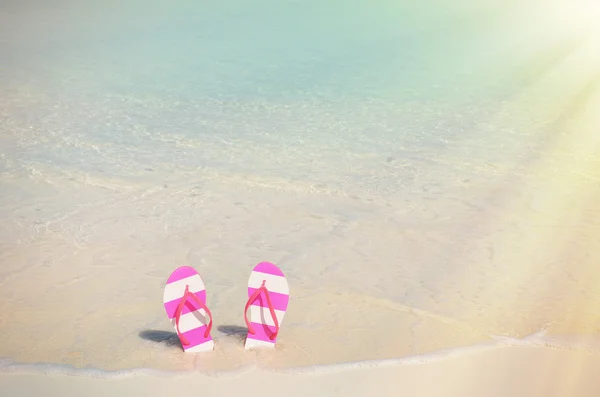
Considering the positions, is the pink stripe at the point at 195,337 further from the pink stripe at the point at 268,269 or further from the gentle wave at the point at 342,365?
the pink stripe at the point at 268,269

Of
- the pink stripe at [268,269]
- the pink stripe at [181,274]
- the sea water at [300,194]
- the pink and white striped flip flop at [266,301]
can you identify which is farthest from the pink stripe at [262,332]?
the pink stripe at [181,274]

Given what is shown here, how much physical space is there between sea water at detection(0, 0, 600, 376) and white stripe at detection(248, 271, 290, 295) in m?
0.44

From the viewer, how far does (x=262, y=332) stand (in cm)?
509

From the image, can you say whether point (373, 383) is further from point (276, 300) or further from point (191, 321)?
point (191, 321)

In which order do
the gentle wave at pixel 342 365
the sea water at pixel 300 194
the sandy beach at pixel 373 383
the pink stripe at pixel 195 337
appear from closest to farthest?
the sandy beach at pixel 373 383 < the gentle wave at pixel 342 365 < the pink stripe at pixel 195 337 < the sea water at pixel 300 194

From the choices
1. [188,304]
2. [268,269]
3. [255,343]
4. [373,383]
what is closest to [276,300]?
[268,269]

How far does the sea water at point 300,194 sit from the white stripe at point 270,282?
44 cm

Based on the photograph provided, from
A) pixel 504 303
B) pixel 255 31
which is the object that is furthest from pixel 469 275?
pixel 255 31

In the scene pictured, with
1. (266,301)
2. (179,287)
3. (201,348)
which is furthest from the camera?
(201,348)

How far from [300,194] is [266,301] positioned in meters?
3.47

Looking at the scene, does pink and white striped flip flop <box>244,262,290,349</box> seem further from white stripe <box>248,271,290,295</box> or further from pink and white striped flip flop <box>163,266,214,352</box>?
pink and white striped flip flop <box>163,266,214,352</box>

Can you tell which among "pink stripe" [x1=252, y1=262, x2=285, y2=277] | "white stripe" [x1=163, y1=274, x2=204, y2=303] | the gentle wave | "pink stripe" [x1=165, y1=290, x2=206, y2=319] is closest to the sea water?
the gentle wave

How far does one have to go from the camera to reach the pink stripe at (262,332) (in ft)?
16.6

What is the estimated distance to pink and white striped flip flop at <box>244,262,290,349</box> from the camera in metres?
4.87
